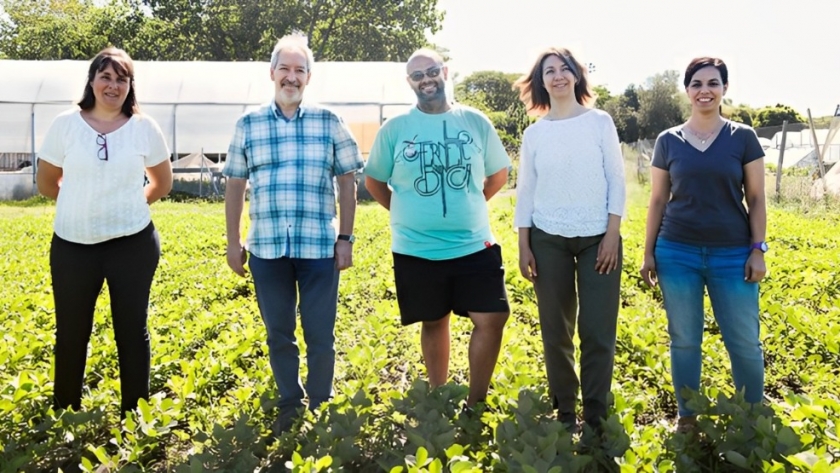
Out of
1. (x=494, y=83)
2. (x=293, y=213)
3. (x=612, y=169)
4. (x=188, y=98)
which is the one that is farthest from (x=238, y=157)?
(x=494, y=83)

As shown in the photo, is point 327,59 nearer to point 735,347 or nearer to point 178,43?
point 178,43

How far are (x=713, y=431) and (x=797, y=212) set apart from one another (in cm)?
1123

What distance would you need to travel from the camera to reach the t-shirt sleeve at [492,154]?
3256 mm

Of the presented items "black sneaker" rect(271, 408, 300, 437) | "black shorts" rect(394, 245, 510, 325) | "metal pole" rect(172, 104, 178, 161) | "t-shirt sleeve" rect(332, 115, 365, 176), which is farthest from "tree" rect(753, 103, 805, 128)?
"black sneaker" rect(271, 408, 300, 437)

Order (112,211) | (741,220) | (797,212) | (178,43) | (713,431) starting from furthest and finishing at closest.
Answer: (178,43) → (797,212) → (112,211) → (741,220) → (713,431)

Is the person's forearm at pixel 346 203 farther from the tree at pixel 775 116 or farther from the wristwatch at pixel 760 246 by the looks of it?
the tree at pixel 775 116

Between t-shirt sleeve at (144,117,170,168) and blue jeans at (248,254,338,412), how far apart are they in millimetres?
626

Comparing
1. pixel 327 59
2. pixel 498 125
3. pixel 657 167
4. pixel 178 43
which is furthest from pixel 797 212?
pixel 178 43

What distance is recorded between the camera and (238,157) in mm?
3184

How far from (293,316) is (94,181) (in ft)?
3.32

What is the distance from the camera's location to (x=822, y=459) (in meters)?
2.06

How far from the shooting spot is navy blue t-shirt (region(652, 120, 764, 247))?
2.92m

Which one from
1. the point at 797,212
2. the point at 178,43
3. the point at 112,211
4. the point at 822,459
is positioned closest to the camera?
the point at 822,459

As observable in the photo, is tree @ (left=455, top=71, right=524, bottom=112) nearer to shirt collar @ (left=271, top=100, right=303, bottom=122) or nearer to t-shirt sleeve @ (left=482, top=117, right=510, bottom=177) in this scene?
t-shirt sleeve @ (left=482, top=117, right=510, bottom=177)
